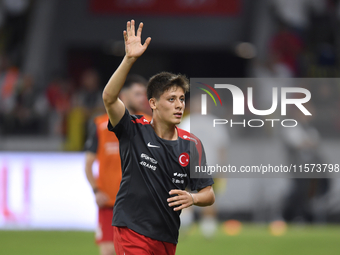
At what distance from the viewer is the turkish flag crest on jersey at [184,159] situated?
4.29 metres

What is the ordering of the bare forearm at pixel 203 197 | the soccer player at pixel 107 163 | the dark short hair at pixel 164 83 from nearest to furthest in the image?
the bare forearm at pixel 203 197
the dark short hair at pixel 164 83
the soccer player at pixel 107 163

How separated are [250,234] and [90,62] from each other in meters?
11.9

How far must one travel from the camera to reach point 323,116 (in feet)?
40.5

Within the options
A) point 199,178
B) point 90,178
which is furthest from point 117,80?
point 90,178

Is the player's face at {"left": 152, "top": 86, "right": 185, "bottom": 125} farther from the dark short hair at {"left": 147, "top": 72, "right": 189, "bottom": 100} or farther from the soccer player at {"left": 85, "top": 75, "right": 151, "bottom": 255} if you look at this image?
the soccer player at {"left": 85, "top": 75, "right": 151, "bottom": 255}

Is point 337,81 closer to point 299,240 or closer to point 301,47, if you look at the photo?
point 301,47

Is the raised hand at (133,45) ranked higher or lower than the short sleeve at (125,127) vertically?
higher

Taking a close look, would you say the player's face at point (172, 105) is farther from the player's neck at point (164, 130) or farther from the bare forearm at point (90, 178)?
the bare forearm at point (90, 178)

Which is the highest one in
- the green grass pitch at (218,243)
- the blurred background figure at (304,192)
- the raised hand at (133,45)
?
the raised hand at (133,45)

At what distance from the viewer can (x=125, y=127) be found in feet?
13.9

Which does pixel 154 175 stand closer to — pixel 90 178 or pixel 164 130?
pixel 164 130

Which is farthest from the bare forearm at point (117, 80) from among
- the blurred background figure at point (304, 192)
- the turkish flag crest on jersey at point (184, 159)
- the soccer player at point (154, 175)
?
the blurred background figure at point (304, 192)

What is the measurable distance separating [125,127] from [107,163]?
188 cm

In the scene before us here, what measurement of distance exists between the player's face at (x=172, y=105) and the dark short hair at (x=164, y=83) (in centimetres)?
3
